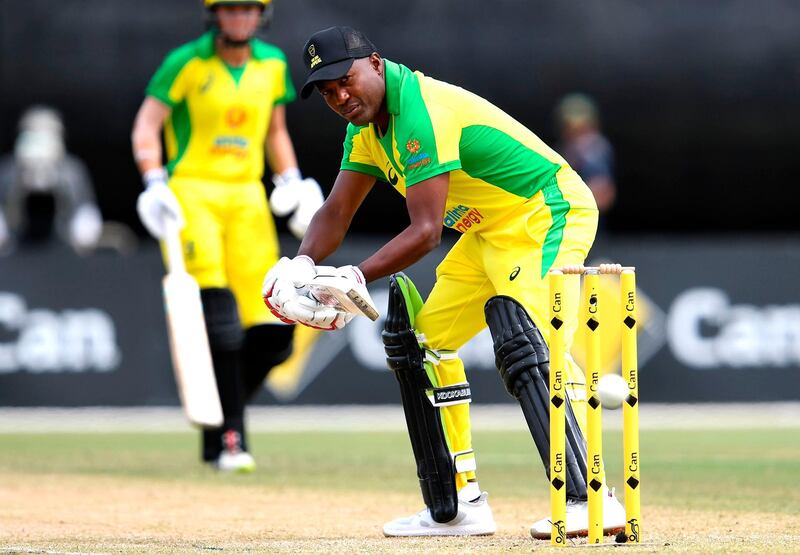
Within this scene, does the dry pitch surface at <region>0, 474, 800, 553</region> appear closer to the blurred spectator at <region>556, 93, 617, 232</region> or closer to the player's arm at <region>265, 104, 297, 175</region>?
the player's arm at <region>265, 104, 297, 175</region>

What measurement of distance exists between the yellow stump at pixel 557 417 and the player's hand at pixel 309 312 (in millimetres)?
756

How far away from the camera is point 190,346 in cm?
782

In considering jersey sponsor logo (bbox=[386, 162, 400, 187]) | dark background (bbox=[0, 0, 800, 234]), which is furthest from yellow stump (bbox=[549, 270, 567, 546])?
dark background (bbox=[0, 0, 800, 234])

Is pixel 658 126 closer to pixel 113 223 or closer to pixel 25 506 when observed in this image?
pixel 113 223

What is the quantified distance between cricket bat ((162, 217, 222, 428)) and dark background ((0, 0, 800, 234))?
6.32m

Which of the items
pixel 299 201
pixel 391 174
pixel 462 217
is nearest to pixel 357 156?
pixel 391 174

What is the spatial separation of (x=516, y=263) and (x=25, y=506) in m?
2.43

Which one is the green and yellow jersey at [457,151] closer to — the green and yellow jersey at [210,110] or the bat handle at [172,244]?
the bat handle at [172,244]

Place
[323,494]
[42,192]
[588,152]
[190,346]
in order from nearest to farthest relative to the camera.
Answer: [323,494]
[190,346]
[42,192]
[588,152]

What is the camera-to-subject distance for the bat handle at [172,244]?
790cm

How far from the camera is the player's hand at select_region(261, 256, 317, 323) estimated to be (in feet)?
16.7

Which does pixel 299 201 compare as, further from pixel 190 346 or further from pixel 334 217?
pixel 334 217

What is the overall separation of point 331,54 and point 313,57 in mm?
74

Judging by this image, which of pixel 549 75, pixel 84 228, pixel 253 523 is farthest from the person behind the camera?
pixel 549 75
